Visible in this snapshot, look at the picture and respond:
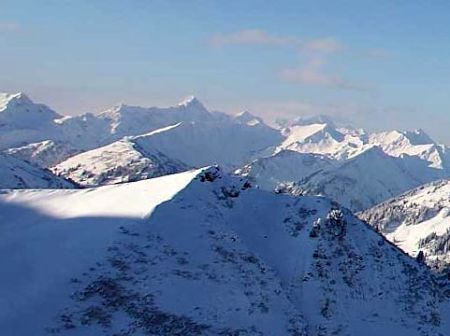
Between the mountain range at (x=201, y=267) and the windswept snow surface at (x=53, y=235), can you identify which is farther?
the mountain range at (x=201, y=267)

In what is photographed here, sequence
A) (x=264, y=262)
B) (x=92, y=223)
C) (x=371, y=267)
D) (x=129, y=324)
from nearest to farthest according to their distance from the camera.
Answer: (x=129, y=324) < (x=92, y=223) < (x=264, y=262) < (x=371, y=267)

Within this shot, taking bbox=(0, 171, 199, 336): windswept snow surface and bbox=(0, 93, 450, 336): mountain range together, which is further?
bbox=(0, 93, 450, 336): mountain range

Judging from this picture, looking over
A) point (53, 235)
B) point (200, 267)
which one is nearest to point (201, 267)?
point (200, 267)

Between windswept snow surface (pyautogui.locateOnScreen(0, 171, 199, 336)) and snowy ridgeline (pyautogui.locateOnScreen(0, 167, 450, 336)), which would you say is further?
snowy ridgeline (pyautogui.locateOnScreen(0, 167, 450, 336))

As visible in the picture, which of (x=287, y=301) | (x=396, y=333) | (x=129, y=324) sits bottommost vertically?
(x=396, y=333)

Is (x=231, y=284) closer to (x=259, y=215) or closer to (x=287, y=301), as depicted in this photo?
(x=287, y=301)

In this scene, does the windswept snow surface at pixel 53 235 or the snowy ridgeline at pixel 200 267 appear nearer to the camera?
the windswept snow surface at pixel 53 235

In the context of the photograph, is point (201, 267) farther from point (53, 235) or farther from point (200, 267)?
point (53, 235)

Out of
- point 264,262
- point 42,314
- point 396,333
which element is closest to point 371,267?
point 396,333
